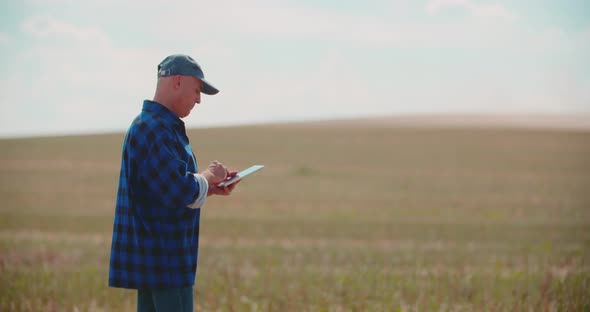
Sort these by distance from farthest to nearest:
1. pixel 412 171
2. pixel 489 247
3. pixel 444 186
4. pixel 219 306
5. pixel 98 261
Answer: pixel 412 171
pixel 444 186
pixel 489 247
pixel 98 261
pixel 219 306

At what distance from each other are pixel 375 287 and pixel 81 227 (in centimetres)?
1084

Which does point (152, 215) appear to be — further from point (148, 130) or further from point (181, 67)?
point (181, 67)

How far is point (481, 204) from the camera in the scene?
79.0ft

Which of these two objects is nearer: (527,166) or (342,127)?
(527,166)

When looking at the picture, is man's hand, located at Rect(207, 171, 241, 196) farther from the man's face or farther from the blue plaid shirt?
the man's face

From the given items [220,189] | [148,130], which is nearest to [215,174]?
[220,189]

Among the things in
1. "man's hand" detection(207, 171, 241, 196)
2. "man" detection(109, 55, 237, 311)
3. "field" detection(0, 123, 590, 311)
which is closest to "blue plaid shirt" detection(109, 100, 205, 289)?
"man" detection(109, 55, 237, 311)

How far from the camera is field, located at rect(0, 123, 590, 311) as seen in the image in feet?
23.7

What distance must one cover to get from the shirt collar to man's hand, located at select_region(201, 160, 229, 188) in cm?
A: 28

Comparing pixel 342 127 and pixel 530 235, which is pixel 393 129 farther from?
pixel 530 235

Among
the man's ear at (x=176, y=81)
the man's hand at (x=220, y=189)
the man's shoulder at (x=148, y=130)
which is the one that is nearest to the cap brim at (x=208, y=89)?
the man's ear at (x=176, y=81)

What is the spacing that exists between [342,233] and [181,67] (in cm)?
1234

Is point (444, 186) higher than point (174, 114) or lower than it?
lower

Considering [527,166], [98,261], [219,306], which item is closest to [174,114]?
[219,306]
